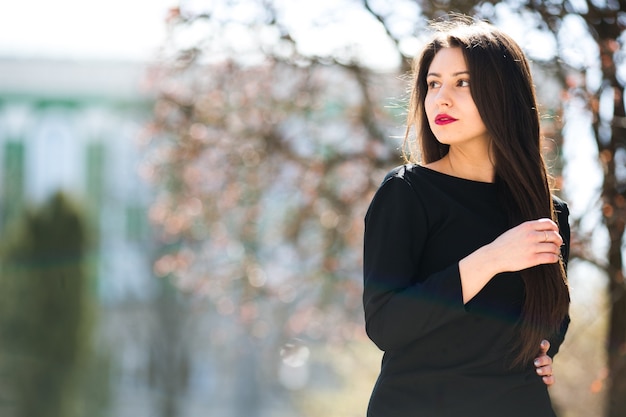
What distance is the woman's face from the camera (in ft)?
6.48

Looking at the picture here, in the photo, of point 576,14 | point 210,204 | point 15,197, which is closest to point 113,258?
point 15,197

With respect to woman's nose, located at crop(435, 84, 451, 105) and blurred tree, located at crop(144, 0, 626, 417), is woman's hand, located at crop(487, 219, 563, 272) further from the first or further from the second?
blurred tree, located at crop(144, 0, 626, 417)

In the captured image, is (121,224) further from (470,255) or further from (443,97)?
(470,255)

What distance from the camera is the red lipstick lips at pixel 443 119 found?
1.99 meters

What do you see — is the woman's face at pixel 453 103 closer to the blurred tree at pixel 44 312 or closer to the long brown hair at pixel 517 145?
the long brown hair at pixel 517 145

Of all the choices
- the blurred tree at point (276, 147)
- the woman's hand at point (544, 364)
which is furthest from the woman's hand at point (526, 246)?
the blurred tree at point (276, 147)

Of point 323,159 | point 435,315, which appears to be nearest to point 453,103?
point 435,315

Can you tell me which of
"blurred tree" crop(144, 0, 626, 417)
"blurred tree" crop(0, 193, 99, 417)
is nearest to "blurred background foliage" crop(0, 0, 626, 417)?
"blurred tree" crop(144, 0, 626, 417)

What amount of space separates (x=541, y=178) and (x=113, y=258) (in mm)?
26581

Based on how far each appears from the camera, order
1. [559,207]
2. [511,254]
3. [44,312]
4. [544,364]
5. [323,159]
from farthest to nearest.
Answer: [44,312], [323,159], [559,207], [544,364], [511,254]

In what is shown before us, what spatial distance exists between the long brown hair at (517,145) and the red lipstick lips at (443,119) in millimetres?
62

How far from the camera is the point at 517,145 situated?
2002 millimetres

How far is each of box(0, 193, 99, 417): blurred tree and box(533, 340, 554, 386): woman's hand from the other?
14.8m

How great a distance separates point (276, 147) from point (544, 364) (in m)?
5.19
